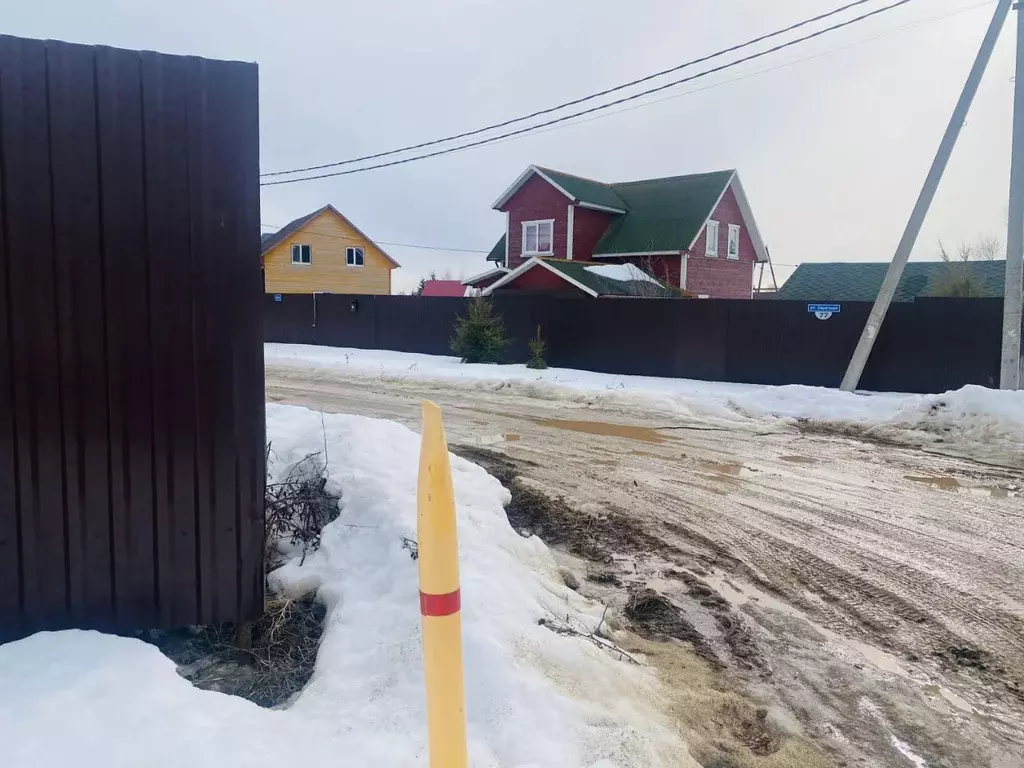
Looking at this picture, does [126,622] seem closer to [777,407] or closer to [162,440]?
[162,440]

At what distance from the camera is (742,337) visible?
17.8 meters

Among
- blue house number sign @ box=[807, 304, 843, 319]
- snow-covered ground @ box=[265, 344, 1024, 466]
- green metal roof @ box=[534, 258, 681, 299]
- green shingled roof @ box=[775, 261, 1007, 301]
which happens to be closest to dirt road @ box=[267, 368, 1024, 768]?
snow-covered ground @ box=[265, 344, 1024, 466]

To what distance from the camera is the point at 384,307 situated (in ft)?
87.8

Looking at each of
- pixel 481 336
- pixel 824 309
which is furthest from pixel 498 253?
pixel 824 309

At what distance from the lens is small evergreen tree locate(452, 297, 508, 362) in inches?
834

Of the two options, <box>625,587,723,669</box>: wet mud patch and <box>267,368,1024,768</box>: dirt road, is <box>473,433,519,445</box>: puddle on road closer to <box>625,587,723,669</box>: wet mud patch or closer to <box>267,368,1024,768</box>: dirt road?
<box>267,368,1024,768</box>: dirt road

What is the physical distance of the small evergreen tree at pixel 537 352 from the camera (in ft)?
64.2

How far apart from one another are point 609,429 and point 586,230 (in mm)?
19827

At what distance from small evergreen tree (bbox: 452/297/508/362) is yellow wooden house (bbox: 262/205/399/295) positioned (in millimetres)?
23776

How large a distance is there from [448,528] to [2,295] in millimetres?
2603

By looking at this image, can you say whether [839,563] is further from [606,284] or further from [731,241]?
[731,241]

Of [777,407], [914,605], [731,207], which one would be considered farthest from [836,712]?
[731,207]

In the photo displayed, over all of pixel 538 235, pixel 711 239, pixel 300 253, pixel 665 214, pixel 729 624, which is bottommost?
pixel 729 624

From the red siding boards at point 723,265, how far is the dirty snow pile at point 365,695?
26244 mm
